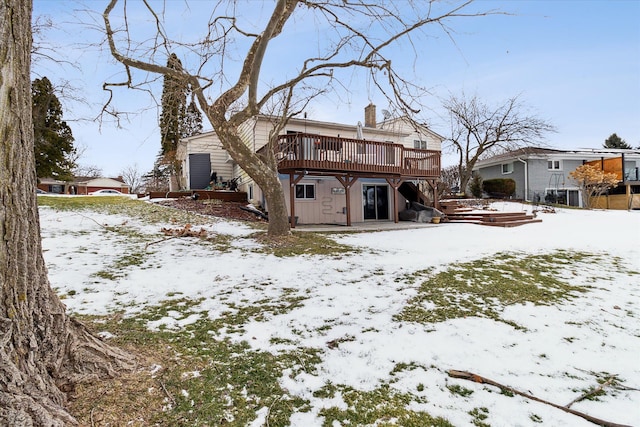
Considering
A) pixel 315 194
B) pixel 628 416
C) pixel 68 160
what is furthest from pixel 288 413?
pixel 68 160

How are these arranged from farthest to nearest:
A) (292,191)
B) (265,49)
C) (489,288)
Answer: (292,191)
(265,49)
(489,288)

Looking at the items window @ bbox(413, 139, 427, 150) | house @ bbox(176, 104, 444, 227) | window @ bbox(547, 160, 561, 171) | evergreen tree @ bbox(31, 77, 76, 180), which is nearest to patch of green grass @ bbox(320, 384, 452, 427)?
house @ bbox(176, 104, 444, 227)

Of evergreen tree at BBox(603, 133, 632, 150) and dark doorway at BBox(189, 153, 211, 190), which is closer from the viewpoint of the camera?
dark doorway at BBox(189, 153, 211, 190)

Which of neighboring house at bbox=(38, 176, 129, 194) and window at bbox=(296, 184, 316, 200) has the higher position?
neighboring house at bbox=(38, 176, 129, 194)

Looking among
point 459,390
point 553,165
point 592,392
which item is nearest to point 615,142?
point 553,165

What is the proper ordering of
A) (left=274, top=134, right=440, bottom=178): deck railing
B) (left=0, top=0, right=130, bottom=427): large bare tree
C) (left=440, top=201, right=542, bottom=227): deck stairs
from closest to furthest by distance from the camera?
(left=0, top=0, right=130, bottom=427): large bare tree → (left=274, top=134, right=440, bottom=178): deck railing → (left=440, top=201, right=542, bottom=227): deck stairs

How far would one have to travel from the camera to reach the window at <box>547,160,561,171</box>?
24.0 meters

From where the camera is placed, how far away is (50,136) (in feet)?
68.3

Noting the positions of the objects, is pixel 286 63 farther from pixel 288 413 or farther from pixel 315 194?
pixel 288 413

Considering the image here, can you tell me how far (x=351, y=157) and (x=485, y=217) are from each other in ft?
20.5

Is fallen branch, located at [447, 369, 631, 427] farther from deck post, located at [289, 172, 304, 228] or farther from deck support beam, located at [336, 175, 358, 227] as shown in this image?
deck support beam, located at [336, 175, 358, 227]

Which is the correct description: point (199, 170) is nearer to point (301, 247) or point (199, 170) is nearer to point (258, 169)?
point (258, 169)

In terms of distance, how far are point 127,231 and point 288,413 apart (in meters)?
7.80

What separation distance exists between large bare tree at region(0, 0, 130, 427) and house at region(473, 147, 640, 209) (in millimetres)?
26758
